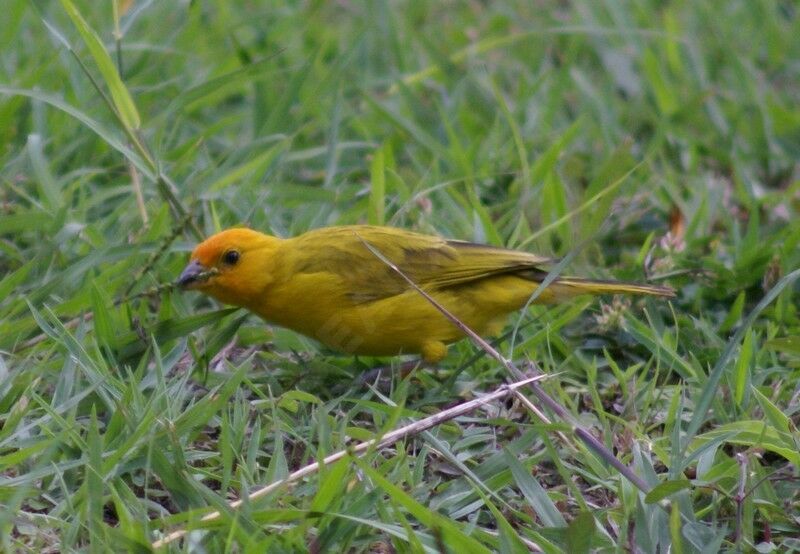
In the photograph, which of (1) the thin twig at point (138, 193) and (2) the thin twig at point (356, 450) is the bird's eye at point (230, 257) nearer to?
(1) the thin twig at point (138, 193)

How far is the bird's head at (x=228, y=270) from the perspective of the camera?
4.28m

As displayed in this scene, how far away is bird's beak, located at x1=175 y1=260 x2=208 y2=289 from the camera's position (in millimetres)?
4270

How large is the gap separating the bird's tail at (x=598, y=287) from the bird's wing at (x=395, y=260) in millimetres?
96

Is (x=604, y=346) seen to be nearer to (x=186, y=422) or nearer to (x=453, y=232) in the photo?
(x=453, y=232)

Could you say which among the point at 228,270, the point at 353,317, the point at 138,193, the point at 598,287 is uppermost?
the point at 138,193

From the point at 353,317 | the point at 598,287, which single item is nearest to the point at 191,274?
the point at 353,317

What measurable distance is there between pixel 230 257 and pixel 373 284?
0.50 m

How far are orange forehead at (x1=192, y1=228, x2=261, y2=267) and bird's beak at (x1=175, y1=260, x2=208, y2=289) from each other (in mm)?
17

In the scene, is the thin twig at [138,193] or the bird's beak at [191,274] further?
the thin twig at [138,193]

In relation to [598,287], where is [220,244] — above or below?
above

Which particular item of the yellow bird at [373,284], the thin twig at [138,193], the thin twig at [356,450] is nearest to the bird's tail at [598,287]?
the yellow bird at [373,284]

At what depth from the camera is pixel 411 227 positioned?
5.05 m

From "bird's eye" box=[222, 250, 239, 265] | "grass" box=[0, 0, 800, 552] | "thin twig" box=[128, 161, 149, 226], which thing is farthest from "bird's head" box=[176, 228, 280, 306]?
"thin twig" box=[128, 161, 149, 226]

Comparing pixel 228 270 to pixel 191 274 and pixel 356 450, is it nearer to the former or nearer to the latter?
pixel 191 274
